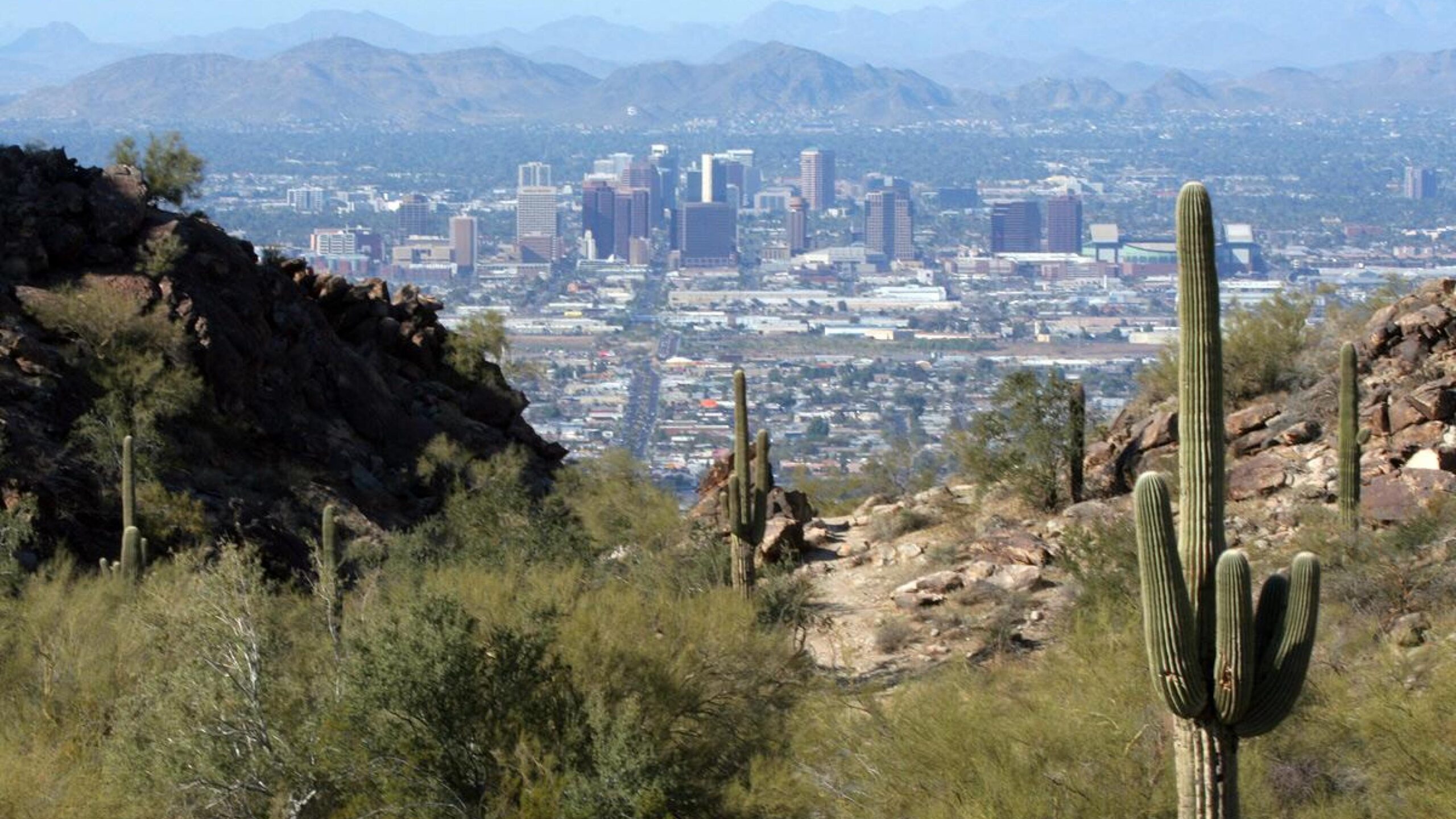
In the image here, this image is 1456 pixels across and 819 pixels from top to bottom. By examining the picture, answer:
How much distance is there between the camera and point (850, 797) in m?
12.1

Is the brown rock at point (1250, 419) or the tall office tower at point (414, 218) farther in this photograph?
the tall office tower at point (414, 218)

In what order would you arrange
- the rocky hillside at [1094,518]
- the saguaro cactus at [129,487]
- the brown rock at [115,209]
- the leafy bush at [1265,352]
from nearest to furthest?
the rocky hillside at [1094,518] < the saguaro cactus at [129,487] < the leafy bush at [1265,352] < the brown rock at [115,209]

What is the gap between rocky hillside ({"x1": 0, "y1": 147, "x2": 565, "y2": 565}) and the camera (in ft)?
68.7

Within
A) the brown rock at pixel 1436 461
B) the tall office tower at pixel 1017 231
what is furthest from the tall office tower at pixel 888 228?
the brown rock at pixel 1436 461

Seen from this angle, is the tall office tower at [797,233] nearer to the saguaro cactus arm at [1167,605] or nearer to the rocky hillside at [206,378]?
the rocky hillside at [206,378]

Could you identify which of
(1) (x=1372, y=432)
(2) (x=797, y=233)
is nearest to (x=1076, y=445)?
(1) (x=1372, y=432)

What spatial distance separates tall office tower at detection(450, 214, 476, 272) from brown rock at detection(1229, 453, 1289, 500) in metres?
148

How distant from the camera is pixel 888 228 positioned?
620ft

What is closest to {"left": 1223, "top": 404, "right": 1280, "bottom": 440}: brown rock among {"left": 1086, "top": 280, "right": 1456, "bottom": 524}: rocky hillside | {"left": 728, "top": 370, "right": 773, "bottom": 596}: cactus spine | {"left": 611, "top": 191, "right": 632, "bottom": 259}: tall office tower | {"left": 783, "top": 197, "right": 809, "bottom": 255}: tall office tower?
{"left": 1086, "top": 280, "right": 1456, "bottom": 524}: rocky hillside

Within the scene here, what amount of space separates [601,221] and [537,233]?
6.17 metres

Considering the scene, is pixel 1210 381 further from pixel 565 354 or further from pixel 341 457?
pixel 565 354

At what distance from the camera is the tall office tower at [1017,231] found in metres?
186

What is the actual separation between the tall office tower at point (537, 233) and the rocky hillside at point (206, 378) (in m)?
150

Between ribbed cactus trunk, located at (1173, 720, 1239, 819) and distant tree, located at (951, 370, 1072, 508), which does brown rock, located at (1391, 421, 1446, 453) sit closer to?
distant tree, located at (951, 370, 1072, 508)
